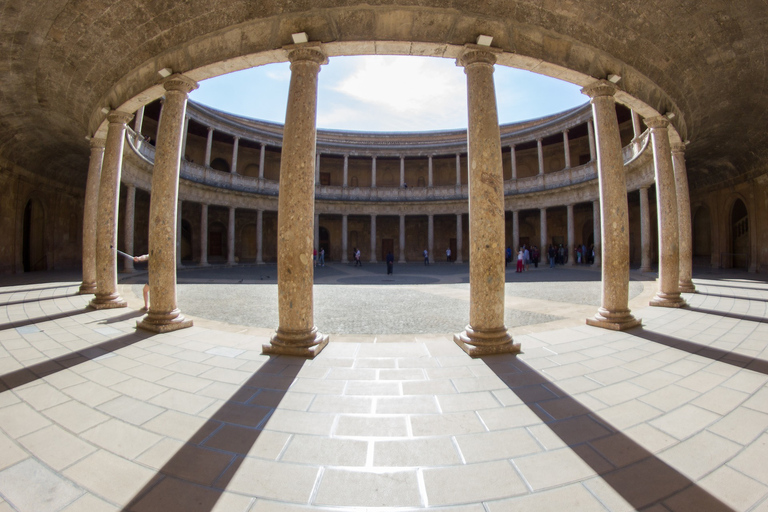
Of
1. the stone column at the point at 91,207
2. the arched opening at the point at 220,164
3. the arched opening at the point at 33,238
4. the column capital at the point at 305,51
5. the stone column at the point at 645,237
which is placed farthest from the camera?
the arched opening at the point at 220,164

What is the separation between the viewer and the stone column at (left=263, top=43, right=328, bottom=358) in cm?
418

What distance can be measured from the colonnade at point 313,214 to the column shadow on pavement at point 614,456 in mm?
1211

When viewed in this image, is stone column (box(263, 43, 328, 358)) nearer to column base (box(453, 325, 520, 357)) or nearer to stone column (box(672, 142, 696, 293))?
column base (box(453, 325, 520, 357))

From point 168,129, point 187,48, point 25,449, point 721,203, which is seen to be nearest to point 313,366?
point 25,449

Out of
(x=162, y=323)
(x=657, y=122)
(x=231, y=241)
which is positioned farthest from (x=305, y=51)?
(x=231, y=241)

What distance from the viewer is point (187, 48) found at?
5223 mm

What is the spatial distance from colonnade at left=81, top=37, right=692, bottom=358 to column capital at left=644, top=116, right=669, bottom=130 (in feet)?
0.10

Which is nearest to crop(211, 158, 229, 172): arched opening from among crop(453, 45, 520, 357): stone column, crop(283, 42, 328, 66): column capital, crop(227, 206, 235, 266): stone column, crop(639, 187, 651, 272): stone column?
crop(227, 206, 235, 266): stone column

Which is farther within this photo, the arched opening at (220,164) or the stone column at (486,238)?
the arched opening at (220,164)

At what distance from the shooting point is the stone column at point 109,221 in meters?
6.91

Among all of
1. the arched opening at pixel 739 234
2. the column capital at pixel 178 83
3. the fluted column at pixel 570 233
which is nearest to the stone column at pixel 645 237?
the fluted column at pixel 570 233

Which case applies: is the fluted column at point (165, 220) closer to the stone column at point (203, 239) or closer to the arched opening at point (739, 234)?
the stone column at point (203, 239)

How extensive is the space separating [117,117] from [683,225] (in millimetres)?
14087

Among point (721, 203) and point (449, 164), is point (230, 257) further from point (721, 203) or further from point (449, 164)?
point (721, 203)
